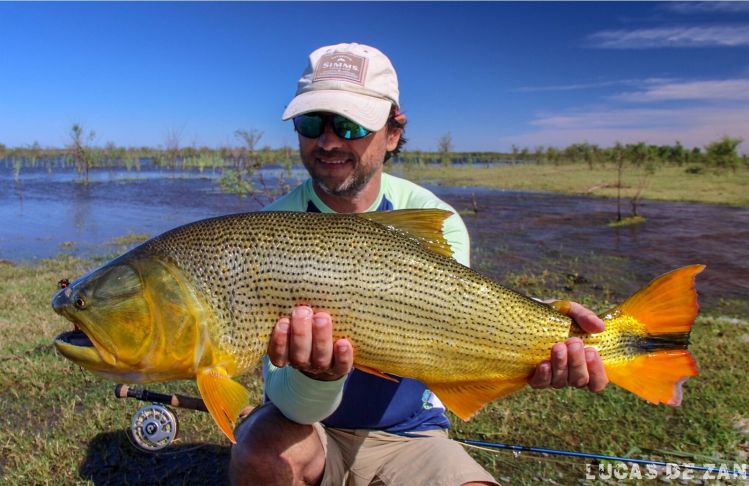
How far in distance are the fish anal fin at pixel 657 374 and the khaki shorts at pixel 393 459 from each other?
35.9 inches

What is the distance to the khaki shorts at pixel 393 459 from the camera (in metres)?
2.92

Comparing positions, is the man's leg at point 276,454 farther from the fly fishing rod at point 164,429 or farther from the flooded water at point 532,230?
the flooded water at point 532,230

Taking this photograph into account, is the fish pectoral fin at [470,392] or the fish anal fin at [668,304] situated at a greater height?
the fish anal fin at [668,304]

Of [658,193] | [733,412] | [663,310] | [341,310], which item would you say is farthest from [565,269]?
[658,193]

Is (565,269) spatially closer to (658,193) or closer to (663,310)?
(663,310)

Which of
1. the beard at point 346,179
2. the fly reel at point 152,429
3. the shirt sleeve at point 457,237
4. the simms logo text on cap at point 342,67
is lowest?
the fly reel at point 152,429

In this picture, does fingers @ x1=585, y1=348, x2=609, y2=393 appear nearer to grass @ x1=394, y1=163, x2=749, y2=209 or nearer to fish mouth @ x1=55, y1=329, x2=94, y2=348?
fish mouth @ x1=55, y1=329, x2=94, y2=348

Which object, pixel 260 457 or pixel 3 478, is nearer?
pixel 260 457

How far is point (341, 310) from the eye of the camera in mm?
2439

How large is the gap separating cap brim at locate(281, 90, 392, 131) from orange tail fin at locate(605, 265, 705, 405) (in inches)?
71.4

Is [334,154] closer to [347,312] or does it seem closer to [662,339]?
[347,312]

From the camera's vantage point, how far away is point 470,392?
267 cm

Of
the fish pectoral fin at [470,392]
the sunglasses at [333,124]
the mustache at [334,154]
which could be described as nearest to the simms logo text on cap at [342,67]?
the sunglasses at [333,124]

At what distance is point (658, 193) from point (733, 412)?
28585 mm
